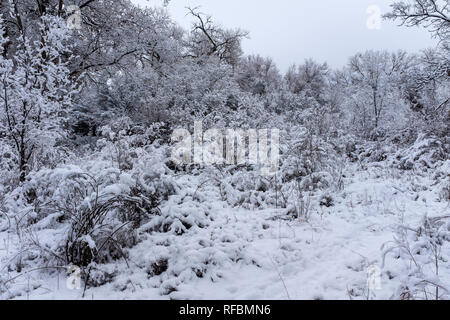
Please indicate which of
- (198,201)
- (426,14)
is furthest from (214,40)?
(198,201)

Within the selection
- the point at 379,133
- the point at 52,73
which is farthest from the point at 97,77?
the point at 379,133

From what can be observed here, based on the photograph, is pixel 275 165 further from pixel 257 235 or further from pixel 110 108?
pixel 110 108

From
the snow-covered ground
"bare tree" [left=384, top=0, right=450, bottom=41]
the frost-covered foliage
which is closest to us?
the snow-covered ground

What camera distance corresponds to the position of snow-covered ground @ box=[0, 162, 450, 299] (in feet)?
7.02

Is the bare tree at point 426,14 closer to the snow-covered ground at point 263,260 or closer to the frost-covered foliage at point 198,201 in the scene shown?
the frost-covered foliage at point 198,201

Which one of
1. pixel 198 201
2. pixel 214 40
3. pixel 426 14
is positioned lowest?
pixel 198 201

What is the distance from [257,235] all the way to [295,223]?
58 centimetres

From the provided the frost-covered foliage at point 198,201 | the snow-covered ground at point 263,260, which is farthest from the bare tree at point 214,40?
the snow-covered ground at point 263,260

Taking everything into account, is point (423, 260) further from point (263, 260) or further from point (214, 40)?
point (214, 40)

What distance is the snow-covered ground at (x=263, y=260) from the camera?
7.02 ft

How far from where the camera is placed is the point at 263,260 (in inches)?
102

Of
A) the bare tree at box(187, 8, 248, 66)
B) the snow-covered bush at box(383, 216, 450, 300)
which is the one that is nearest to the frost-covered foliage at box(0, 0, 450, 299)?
the snow-covered bush at box(383, 216, 450, 300)

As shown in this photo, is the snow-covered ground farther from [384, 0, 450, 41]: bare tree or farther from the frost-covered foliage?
[384, 0, 450, 41]: bare tree

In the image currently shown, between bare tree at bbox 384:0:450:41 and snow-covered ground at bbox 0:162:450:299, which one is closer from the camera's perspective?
snow-covered ground at bbox 0:162:450:299
